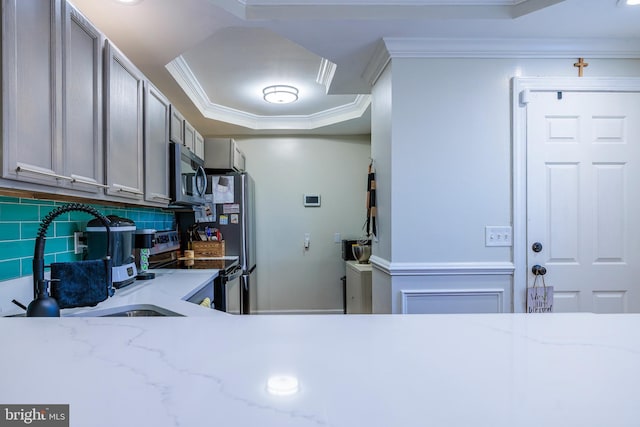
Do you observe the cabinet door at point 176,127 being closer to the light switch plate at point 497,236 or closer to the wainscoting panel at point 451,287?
the wainscoting panel at point 451,287

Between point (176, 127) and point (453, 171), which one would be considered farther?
point (176, 127)

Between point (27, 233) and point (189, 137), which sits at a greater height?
point (189, 137)

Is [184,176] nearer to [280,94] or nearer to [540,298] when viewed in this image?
[280,94]

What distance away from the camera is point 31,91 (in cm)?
117

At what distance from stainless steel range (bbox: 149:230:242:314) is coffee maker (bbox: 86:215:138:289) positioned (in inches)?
28.4

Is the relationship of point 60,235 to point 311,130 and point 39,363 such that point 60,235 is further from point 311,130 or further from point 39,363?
point 311,130

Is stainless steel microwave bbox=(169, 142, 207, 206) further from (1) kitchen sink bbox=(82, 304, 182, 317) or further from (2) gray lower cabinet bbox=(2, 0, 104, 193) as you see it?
(1) kitchen sink bbox=(82, 304, 182, 317)

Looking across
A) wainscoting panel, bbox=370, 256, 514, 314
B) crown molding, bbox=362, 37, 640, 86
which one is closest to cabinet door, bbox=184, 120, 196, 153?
crown molding, bbox=362, 37, 640, 86

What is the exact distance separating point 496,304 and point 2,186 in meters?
2.41

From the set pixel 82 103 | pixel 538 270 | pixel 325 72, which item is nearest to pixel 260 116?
pixel 325 72

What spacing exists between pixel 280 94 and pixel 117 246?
2.14 meters

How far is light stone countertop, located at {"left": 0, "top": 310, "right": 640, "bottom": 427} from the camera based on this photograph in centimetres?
46

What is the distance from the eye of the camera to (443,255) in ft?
7.06

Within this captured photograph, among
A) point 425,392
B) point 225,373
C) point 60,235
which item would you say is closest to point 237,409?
point 225,373
